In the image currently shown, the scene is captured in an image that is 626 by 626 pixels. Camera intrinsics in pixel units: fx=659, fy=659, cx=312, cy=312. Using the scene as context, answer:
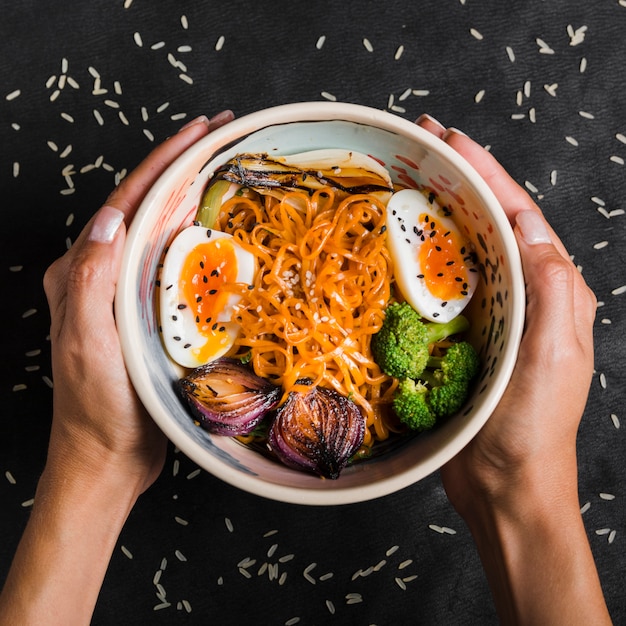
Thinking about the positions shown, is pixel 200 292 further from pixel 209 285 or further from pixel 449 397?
pixel 449 397

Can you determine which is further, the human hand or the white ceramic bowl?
the human hand

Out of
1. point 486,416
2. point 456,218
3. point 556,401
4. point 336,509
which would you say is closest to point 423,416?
point 486,416

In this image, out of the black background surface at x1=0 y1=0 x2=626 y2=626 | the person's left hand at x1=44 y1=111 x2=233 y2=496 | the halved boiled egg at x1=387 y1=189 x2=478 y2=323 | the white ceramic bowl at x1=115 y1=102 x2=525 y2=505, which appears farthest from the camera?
the black background surface at x1=0 y1=0 x2=626 y2=626

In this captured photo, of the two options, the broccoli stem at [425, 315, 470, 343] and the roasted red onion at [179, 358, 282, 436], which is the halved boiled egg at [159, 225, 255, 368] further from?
the broccoli stem at [425, 315, 470, 343]

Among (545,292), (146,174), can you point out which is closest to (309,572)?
(545,292)

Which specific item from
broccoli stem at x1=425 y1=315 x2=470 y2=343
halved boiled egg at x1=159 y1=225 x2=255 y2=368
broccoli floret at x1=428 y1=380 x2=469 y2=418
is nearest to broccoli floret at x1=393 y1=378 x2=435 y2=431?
broccoli floret at x1=428 y1=380 x2=469 y2=418

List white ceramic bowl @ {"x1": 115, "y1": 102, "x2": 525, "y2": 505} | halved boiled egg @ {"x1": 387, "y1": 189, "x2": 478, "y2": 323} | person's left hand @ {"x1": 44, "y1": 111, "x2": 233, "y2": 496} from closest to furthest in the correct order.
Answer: white ceramic bowl @ {"x1": 115, "y1": 102, "x2": 525, "y2": 505} → person's left hand @ {"x1": 44, "y1": 111, "x2": 233, "y2": 496} → halved boiled egg @ {"x1": 387, "y1": 189, "x2": 478, "y2": 323}

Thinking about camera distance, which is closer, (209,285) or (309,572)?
(209,285)

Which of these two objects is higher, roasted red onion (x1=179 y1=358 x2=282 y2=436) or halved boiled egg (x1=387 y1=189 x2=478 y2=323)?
halved boiled egg (x1=387 y1=189 x2=478 y2=323)

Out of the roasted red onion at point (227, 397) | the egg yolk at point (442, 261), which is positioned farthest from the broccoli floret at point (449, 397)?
the roasted red onion at point (227, 397)
